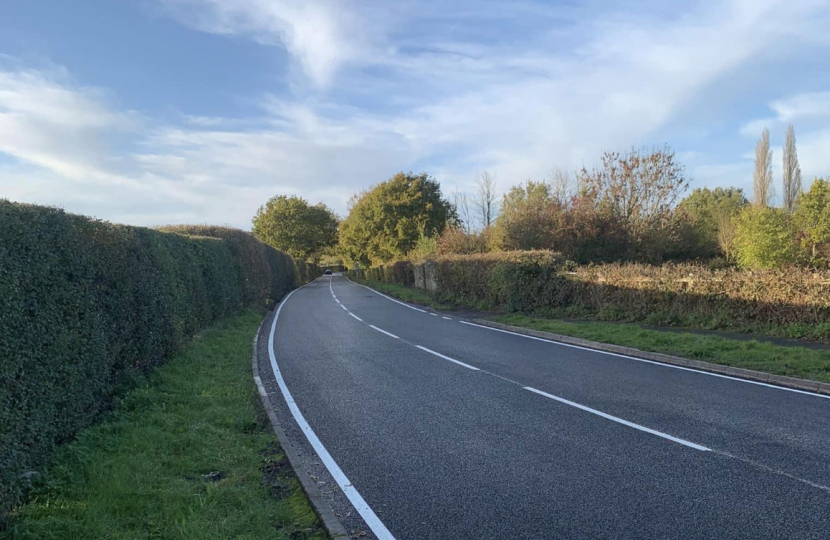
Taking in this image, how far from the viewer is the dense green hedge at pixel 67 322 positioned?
4.38 meters

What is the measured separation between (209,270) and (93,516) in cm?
1248

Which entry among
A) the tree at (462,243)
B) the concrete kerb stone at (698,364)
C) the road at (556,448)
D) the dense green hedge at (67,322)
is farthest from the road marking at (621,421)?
the tree at (462,243)

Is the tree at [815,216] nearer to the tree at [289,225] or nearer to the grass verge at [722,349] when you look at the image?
the grass verge at [722,349]

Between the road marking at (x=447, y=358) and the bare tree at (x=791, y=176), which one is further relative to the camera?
the bare tree at (x=791, y=176)

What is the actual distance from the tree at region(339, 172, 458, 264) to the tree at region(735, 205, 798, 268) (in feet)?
90.6

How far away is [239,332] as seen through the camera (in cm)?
1608

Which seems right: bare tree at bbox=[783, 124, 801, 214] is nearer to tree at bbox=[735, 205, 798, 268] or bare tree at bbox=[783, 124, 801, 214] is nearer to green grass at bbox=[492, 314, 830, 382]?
tree at bbox=[735, 205, 798, 268]

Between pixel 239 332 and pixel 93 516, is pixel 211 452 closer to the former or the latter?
pixel 93 516

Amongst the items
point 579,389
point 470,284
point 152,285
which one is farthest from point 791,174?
point 152,285

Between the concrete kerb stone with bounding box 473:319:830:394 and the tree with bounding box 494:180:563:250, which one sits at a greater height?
the tree with bounding box 494:180:563:250

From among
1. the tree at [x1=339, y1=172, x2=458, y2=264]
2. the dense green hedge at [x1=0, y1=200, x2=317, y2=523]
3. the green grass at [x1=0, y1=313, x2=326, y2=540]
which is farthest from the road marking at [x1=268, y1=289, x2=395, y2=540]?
the tree at [x1=339, y1=172, x2=458, y2=264]

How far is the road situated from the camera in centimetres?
422

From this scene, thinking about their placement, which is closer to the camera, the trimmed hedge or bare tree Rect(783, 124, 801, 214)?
the trimmed hedge

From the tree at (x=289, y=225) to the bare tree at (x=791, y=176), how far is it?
56793 mm
